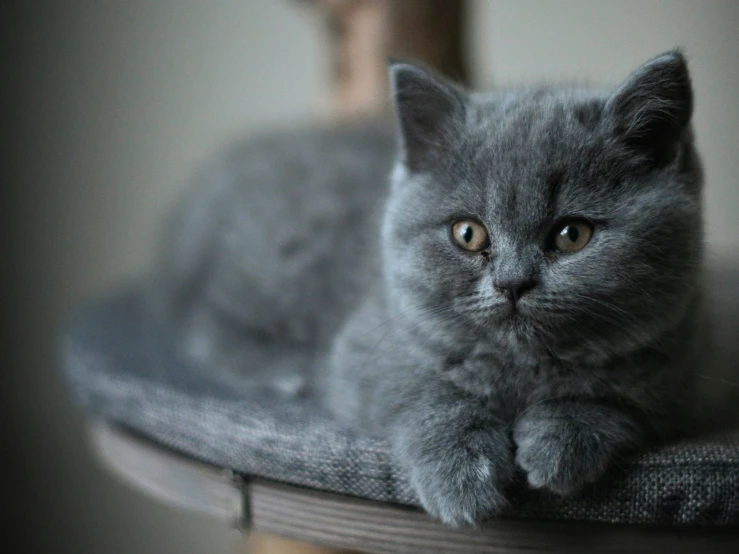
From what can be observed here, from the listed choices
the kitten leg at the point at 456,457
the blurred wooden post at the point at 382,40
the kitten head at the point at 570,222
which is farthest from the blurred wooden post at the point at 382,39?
the kitten leg at the point at 456,457

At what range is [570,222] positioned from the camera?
0.92 m

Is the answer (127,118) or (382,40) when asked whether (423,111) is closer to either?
(382,40)

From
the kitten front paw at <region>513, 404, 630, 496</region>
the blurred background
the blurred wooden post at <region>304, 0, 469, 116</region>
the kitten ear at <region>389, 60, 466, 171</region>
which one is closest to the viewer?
the kitten front paw at <region>513, 404, 630, 496</region>

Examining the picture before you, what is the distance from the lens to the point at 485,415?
980 mm

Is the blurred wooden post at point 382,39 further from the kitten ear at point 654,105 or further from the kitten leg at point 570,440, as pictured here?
the kitten leg at point 570,440

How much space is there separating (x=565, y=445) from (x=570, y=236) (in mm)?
240

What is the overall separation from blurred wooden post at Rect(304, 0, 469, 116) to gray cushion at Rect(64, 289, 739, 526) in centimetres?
78

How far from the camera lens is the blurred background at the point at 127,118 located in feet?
7.14

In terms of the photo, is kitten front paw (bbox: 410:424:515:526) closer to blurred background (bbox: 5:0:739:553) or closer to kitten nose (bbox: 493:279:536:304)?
kitten nose (bbox: 493:279:536:304)

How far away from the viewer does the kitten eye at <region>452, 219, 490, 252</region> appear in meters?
0.96

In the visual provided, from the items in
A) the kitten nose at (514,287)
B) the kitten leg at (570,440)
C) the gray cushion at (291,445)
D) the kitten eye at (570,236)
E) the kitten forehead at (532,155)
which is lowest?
the gray cushion at (291,445)

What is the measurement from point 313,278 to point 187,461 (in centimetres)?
41

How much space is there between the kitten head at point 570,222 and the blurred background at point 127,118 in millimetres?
1209

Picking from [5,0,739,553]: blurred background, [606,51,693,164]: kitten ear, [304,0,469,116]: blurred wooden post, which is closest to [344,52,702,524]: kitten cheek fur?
[606,51,693,164]: kitten ear
